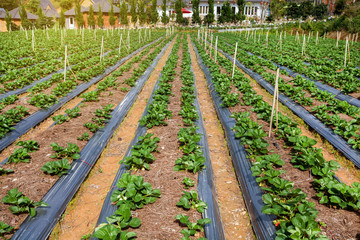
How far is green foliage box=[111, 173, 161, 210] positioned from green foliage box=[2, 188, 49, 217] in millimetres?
1089

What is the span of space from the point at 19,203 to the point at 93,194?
1244 millimetres

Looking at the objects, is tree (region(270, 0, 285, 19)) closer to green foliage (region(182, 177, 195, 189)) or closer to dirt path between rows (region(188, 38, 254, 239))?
dirt path between rows (region(188, 38, 254, 239))

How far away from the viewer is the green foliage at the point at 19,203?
3.58 metres

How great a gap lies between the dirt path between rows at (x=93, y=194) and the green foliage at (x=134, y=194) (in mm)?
592

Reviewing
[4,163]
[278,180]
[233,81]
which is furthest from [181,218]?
[233,81]

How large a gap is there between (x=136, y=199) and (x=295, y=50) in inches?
756

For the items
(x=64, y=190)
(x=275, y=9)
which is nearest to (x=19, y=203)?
(x=64, y=190)

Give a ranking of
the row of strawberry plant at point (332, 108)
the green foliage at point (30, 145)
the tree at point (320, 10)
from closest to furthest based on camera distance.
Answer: the green foliage at point (30, 145) < the row of strawberry plant at point (332, 108) < the tree at point (320, 10)

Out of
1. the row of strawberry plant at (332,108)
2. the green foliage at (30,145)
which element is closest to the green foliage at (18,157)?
the green foliage at (30,145)

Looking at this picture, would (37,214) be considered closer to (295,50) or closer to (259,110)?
(259,110)

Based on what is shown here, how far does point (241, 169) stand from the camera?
507 cm

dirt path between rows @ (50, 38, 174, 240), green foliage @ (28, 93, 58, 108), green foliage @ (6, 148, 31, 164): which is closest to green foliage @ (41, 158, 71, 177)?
dirt path between rows @ (50, 38, 174, 240)

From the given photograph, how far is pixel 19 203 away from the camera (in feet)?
11.9

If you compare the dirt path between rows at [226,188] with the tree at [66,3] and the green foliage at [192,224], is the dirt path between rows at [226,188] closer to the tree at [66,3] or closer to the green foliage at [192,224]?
the green foliage at [192,224]
